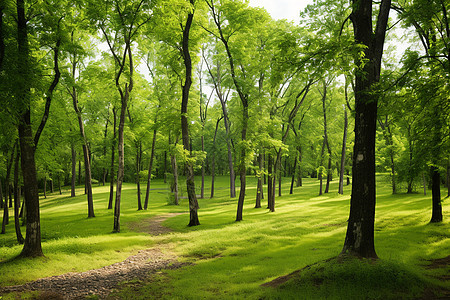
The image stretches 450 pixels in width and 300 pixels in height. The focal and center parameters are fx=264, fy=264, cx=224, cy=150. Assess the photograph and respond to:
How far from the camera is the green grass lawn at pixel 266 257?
5906 millimetres

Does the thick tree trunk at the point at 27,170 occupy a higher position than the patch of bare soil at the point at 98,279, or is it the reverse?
the thick tree trunk at the point at 27,170

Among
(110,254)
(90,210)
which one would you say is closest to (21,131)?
(110,254)

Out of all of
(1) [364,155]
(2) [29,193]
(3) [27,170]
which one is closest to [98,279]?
(2) [29,193]

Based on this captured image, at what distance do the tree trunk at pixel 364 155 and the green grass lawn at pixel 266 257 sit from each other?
62 centimetres

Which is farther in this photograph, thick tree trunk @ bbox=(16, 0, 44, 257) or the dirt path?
thick tree trunk @ bbox=(16, 0, 44, 257)

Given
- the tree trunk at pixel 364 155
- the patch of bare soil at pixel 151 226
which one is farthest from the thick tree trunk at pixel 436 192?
the patch of bare soil at pixel 151 226

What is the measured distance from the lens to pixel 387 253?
8750 millimetres

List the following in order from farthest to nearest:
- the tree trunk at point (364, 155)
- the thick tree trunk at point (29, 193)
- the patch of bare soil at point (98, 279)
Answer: the thick tree trunk at point (29, 193) → the patch of bare soil at point (98, 279) → the tree trunk at point (364, 155)

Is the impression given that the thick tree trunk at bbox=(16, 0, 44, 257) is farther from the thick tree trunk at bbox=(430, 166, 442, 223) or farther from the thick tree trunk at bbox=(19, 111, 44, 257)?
the thick tree trunk at bbox=(430, 166, 442, 223)

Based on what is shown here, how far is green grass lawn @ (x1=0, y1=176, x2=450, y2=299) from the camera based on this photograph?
5906 mm

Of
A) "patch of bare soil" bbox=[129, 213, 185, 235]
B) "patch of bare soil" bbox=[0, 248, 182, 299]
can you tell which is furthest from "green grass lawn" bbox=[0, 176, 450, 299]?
"patch of bare soil" bbox=[129, 213, 185, 235]

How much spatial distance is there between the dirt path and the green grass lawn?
0.53 meters

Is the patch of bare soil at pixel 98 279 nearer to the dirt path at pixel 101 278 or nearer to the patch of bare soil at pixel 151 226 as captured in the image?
the dirt path at pixel 101 278

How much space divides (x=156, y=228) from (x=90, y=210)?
8153 mm
